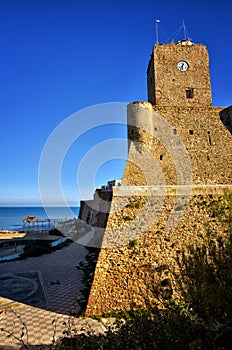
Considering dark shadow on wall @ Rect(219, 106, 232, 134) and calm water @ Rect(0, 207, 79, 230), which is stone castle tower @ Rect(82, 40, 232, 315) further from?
calm water @ Rect(0, 207, 79, 230)

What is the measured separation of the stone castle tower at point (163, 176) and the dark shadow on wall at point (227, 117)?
0.21 feet

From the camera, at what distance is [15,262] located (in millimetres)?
16312

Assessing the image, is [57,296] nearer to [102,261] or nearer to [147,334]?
[102,261]

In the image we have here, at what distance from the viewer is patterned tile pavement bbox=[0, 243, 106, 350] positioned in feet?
22.4

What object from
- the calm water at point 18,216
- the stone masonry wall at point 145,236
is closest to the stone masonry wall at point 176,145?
the stone masonry wall at point 145,236

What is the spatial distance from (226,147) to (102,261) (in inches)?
435

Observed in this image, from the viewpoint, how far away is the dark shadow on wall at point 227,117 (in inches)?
614

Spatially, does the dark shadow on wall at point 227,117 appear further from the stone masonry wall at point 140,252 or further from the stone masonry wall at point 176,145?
the stone masonry wall at point 140,252

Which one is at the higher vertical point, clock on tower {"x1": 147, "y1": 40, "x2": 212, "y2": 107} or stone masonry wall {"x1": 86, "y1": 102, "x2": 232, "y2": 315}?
clock on tower {"x1": 147, "y1": 40, "x2": 212, "y2": 107}

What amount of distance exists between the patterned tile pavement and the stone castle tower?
1.07 m

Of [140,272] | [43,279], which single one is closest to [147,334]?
[140,272]

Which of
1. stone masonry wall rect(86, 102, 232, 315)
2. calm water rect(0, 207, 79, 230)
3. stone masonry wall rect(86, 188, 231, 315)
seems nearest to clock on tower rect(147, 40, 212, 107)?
stone masonry wall rect(86, 102, 232, 315)

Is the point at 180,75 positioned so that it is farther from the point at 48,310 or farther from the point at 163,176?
the point at 48,310

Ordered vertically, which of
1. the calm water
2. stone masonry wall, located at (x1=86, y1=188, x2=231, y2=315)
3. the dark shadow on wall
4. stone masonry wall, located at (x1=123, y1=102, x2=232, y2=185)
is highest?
the dark shadow on wall
